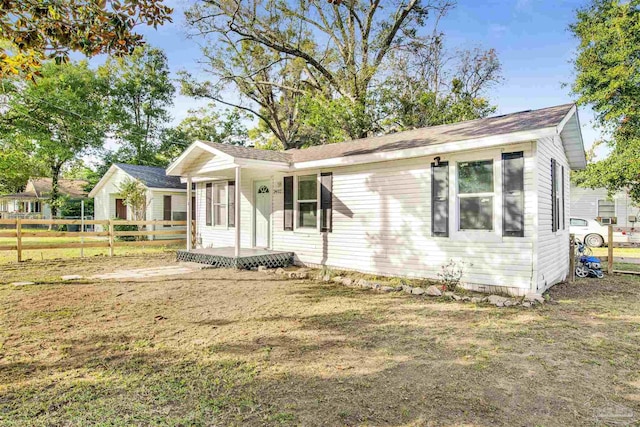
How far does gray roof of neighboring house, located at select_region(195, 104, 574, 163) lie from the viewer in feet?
21.9

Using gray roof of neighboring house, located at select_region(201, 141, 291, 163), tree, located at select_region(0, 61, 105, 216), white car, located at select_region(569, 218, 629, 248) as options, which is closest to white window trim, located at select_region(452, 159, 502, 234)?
gray roof of neighboring house, located at select_region(201, 141, 291, 163)

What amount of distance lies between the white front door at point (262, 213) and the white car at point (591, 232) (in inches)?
520

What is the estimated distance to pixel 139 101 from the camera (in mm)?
29016

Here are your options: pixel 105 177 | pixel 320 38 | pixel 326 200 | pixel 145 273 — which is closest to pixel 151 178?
pixel 105 177

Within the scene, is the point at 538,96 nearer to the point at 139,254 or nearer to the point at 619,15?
the point at 619,15

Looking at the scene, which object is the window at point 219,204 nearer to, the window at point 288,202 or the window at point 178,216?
the window at point 288,202

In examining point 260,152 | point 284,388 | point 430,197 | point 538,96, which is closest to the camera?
point 284,388

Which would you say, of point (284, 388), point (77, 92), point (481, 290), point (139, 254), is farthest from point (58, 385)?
point (77, 92)

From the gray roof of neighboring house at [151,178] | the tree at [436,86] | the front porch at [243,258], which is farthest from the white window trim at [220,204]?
the tree at [436,86]

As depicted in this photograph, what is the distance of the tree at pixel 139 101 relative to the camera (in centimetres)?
2780

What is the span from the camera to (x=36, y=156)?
24.6m

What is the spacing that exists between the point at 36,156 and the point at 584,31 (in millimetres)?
31595

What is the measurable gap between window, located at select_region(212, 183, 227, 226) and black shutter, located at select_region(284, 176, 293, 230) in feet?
9.44

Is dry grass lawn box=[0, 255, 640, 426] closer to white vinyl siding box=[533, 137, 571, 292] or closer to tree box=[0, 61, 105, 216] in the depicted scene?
white vinyl siding box=[533, 137, 571, 292]
